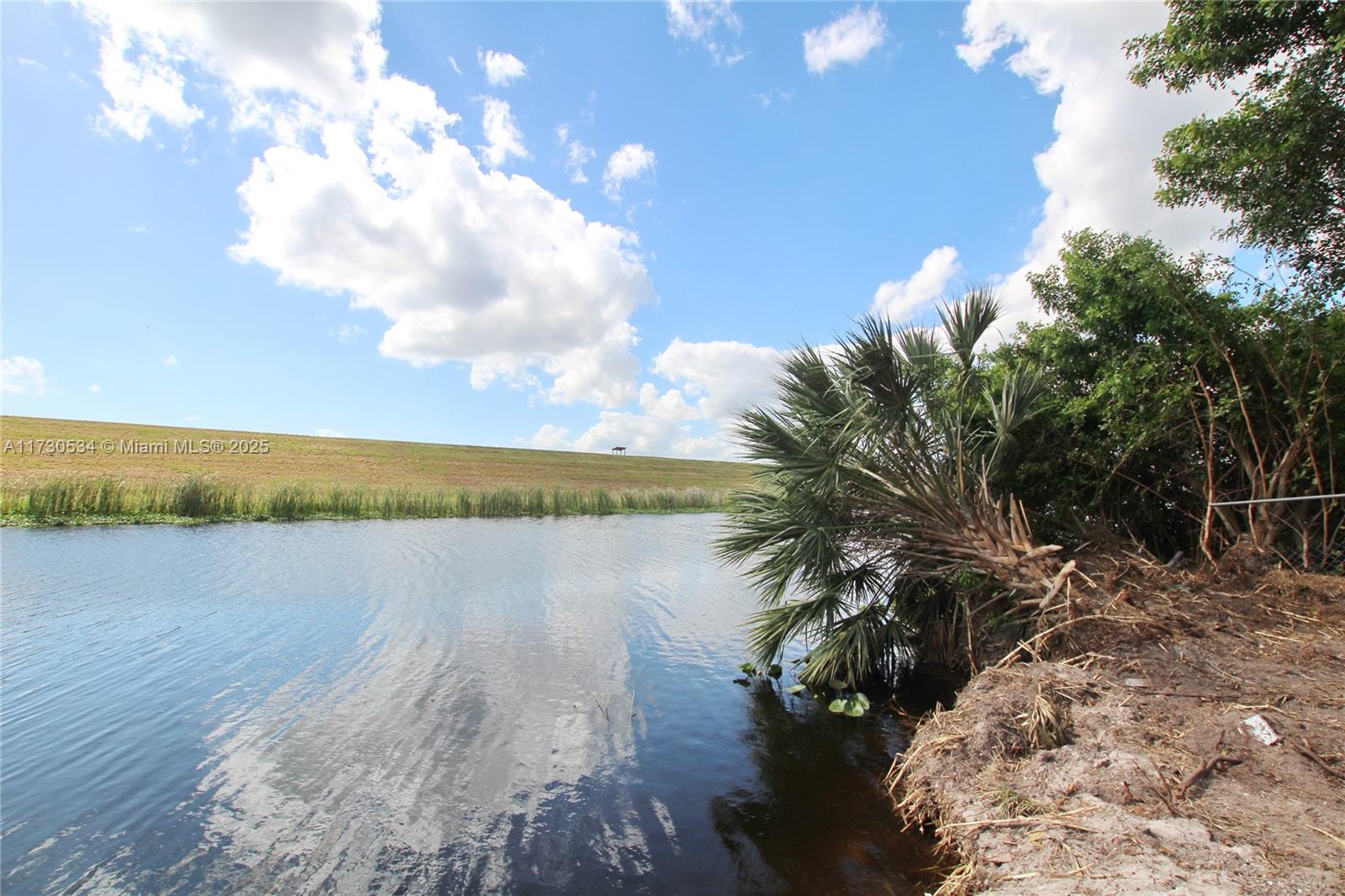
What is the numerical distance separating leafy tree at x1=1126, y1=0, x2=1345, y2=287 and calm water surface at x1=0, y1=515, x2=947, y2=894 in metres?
9.31

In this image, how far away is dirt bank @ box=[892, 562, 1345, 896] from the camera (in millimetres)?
3789

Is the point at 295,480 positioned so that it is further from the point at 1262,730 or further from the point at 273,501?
the point at 1262,730

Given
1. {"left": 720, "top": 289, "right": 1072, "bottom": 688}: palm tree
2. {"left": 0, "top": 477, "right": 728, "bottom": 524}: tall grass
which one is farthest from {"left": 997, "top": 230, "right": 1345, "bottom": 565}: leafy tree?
{"left": 0, "top": 477, "right": 728, "bottom": 524}: tall grass

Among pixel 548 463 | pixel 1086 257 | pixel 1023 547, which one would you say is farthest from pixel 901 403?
pixel 548 463

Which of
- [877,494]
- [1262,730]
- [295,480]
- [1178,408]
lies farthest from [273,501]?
[1262,730]

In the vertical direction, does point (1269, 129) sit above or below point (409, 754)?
above

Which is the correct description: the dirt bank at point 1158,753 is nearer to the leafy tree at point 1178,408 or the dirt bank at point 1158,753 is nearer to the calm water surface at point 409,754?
the calm water surface at point 409,754

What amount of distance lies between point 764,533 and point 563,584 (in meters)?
10.1

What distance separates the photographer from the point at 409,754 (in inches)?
272

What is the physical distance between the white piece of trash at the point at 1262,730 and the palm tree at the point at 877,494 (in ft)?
9.99

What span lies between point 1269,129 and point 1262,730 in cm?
844

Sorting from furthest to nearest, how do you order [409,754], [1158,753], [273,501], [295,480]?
[295,480] < [273,501] < [409,754] < [1158,753]

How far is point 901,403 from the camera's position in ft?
29.3

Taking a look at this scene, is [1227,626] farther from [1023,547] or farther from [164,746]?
[164,746]
